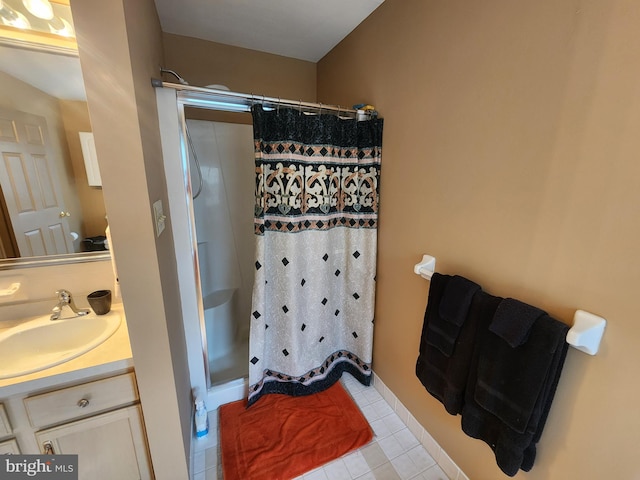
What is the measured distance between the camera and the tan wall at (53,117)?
1008 millimetres

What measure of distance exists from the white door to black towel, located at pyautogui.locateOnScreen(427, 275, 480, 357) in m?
1.64

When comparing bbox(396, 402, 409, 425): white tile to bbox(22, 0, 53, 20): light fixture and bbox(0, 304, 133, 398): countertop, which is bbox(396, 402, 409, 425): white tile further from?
bbox(22, 0, 53, 20): light fixture

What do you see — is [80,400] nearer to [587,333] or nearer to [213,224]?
[213,224]

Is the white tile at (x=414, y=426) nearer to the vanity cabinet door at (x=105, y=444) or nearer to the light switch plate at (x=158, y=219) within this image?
the vanity cabinet door at (x=105, y=444)

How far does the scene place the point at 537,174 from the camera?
849 mm

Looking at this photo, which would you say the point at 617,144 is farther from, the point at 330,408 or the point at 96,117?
the point at 330,408

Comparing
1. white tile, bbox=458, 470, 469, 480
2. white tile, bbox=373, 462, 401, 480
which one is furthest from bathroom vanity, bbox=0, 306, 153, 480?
white tile, bbox=458, 470, 469, 480

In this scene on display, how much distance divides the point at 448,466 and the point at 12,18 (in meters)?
2.62

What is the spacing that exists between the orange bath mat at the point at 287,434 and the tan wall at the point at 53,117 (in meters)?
1.30

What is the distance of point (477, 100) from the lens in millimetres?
1000

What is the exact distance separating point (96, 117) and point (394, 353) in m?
1.72

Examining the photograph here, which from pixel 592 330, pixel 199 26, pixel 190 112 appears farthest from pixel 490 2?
pixel 190 112

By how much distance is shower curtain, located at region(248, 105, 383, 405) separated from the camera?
1363mm

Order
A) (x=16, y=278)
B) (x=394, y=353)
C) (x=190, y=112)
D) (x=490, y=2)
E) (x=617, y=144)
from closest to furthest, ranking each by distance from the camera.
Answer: (x=617, y=144) < (x=490, y=2) < (x=16, y=278) < (x=394, y=353) < (x=190, y=112)
